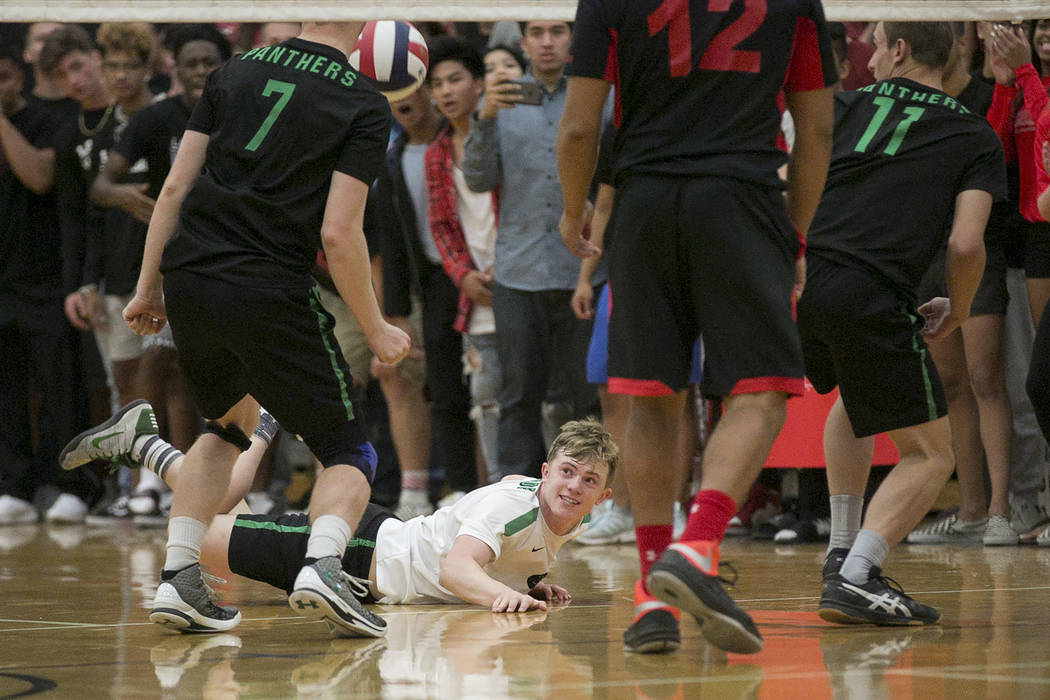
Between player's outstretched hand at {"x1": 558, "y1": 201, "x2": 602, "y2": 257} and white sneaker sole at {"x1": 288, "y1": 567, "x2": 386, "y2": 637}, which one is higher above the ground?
player's outstretched hand at {"x1": 558, "y1": 201, "x2": 602, "y2": 257}

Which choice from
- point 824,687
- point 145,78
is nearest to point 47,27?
point 145,78

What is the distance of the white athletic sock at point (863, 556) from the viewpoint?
4453 mm

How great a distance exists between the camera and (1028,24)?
293 inches

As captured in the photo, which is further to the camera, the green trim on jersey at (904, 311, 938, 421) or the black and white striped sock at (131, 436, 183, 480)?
the black and white striped sock at (131, 436, 183, 480)

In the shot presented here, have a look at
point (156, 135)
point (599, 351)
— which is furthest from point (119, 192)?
point (599, 351)

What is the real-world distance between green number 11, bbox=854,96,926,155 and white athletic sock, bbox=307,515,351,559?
7.06ft

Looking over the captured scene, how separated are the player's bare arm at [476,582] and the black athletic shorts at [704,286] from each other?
3.71 feet

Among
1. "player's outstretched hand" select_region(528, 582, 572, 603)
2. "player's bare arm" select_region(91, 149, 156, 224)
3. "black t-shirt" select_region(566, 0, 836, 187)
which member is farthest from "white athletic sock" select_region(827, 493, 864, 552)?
"player's bare arm" select_region(91, 149, 156, 224)

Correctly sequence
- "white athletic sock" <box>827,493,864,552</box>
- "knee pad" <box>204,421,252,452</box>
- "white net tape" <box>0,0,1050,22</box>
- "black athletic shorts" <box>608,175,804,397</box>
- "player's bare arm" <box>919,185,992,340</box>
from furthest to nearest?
"white net tape" <box>0,0,1050,22</box>, "white athletic sock" <box>827,493,864,552</box>, "player's bare arm" <box>919,185,992,340</box>, "knee pad" <box>204,421,252,452</box>, "black athletic shorts" <box>608,175,804,397</box>

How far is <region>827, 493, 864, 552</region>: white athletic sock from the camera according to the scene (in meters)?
4.90

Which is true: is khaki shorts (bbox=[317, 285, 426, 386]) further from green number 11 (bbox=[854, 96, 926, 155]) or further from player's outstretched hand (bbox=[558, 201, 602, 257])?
player's outstretched hand (bbox=[558, 201, 602, 257])

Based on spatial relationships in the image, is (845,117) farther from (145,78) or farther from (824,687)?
(145,78)

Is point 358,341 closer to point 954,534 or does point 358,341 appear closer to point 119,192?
point 119,192

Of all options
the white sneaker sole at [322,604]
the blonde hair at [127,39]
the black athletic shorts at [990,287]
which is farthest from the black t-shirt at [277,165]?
the blonde hair at [127,39]
